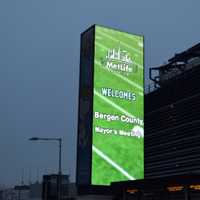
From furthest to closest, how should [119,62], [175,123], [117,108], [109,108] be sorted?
[175,123], [119,62], [117,108], [109,108]

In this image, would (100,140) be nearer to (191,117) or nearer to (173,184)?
(173,184)

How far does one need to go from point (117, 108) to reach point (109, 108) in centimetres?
101

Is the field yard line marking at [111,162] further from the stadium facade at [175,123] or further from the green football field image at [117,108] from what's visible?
the stadium facade at [175,123]

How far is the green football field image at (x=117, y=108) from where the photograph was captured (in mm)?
51938

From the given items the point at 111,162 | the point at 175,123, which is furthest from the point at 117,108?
the point at 175,123

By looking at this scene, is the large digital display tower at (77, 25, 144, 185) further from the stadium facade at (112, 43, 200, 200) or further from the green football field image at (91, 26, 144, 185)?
the stadium facade at (112, 43, 200, 200)

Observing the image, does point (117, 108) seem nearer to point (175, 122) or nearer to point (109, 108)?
point (109, 108)

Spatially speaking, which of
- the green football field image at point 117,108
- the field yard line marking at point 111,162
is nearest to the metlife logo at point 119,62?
the green football field image at point 117,108

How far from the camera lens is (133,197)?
4650cm

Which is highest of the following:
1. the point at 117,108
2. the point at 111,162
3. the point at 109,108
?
the point at 117,108

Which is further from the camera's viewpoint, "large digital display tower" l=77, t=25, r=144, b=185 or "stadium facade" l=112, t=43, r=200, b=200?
"stadium facade" l=112, t=43, r=200, b=200

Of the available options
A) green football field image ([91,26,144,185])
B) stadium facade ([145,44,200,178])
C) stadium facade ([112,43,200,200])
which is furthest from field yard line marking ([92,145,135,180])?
stadium facade ([145,44,200,178])

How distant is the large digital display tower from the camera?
51.7 meters

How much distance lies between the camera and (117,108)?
54.1 m
